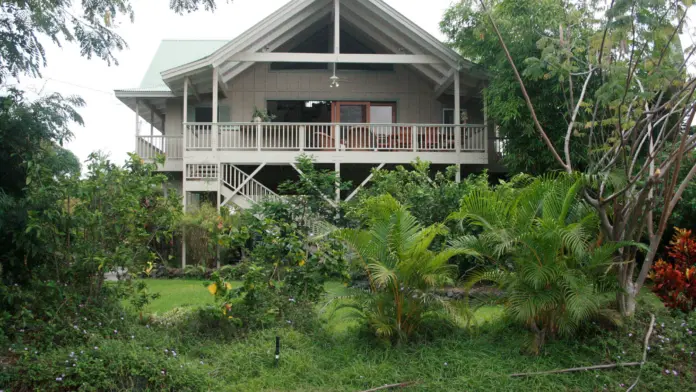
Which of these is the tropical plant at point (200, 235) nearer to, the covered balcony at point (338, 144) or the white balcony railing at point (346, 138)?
the covered balcony at point (338, 144)

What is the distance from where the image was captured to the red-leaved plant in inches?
266

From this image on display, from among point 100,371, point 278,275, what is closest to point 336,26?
point 278,275

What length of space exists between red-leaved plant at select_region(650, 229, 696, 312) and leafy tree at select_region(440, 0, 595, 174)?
639cm

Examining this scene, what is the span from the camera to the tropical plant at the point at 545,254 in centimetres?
600

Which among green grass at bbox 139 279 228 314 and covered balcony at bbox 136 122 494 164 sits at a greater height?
covered balcony at bbox 136 122 494 164

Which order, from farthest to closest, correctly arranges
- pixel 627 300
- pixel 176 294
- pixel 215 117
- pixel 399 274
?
pixel 215 117, pixel 176 294, pixel 627 300, pixel 399 274

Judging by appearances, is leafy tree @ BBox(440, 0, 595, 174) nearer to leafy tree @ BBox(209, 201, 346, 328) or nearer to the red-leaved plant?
the red-leaved plant

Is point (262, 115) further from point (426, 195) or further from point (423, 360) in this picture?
point (423, 360)

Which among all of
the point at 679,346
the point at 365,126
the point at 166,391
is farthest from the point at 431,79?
the point at 166,391

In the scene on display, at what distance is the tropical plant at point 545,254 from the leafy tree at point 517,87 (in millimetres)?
7176

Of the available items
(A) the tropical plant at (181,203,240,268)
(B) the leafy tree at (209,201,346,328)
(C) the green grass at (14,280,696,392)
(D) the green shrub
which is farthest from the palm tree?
(A) the tropical plant at (181,203,240,268)

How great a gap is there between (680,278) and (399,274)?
3.24 metres

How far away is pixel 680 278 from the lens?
6.72 metres

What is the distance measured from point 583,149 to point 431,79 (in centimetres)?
591
